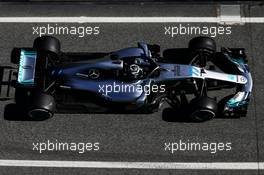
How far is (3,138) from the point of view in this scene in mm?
15664

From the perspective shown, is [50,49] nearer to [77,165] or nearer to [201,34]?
[77,165]

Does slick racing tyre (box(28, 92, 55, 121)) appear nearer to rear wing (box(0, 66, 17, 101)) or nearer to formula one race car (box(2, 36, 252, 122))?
formula one race car (box(2, 36, 252, 122))

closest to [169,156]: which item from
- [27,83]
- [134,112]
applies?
[134,112]

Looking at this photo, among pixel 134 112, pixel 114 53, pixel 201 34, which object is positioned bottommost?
pixel 134 112

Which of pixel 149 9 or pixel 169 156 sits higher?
pixel 149 9

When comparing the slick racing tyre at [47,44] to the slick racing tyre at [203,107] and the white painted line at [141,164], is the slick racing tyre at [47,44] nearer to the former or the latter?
the white painted line at [141,164]

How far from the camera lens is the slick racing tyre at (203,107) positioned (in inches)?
587

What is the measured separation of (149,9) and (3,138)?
5.00 meters

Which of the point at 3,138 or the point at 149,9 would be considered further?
the point at 149,9

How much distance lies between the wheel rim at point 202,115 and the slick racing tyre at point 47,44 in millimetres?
3573

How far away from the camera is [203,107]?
1491cm

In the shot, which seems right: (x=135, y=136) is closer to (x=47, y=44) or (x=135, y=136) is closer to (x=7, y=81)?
(x=47, y=44)

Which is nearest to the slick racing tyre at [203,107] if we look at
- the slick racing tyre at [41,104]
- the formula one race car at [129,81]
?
the formula one race car at [129,81]

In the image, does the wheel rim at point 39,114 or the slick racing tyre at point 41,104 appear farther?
the wheel rim at point 39,114
